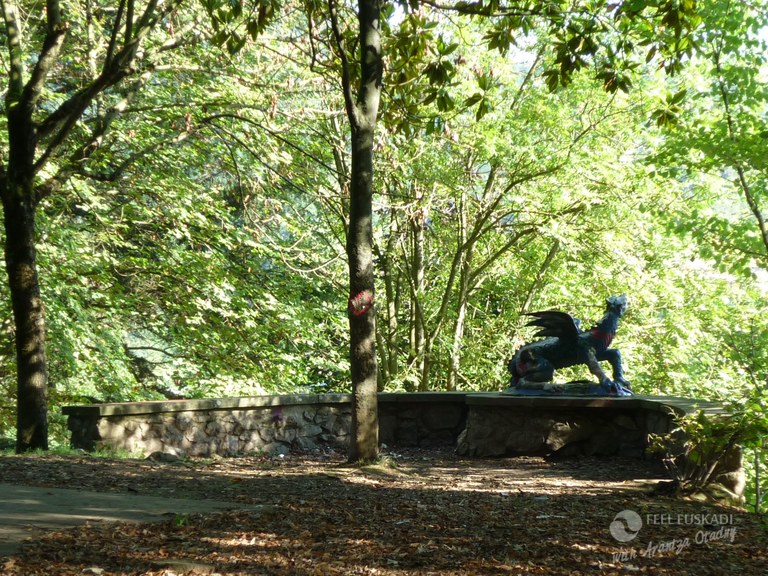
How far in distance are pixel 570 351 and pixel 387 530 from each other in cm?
636

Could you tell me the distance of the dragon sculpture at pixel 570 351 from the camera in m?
10.5

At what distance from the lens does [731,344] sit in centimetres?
1897

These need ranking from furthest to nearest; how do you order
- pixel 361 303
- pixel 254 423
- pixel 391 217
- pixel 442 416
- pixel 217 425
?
pixel 391 217 → pixel 442 416 → pixel 254 423 → pixel 217 425 → pixel 361 303

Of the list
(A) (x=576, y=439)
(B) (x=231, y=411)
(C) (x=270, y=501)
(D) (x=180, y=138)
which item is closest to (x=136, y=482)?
(C) (x=270, y=501)

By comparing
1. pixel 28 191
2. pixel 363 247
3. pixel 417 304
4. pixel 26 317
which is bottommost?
pixel 26 317

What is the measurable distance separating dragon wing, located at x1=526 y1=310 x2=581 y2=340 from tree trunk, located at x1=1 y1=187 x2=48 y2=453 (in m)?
6.24

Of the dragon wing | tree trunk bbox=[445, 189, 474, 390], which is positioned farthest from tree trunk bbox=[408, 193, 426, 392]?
the dragon wing

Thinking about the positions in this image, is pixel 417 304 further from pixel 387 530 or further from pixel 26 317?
pixel 387 530

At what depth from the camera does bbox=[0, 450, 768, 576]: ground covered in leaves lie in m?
4.08

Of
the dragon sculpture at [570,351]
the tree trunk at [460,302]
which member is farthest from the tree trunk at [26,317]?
the tree trunk at [460,302]

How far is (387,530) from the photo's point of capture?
5.03 m

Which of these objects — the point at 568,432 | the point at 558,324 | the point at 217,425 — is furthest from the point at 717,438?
the point at 217,425

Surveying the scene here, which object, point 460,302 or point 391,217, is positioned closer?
point 391,217

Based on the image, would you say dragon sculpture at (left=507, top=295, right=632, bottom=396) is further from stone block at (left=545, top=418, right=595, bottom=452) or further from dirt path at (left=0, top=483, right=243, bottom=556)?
dirt path at (left=0, top=483, right=243, bottom=556)
